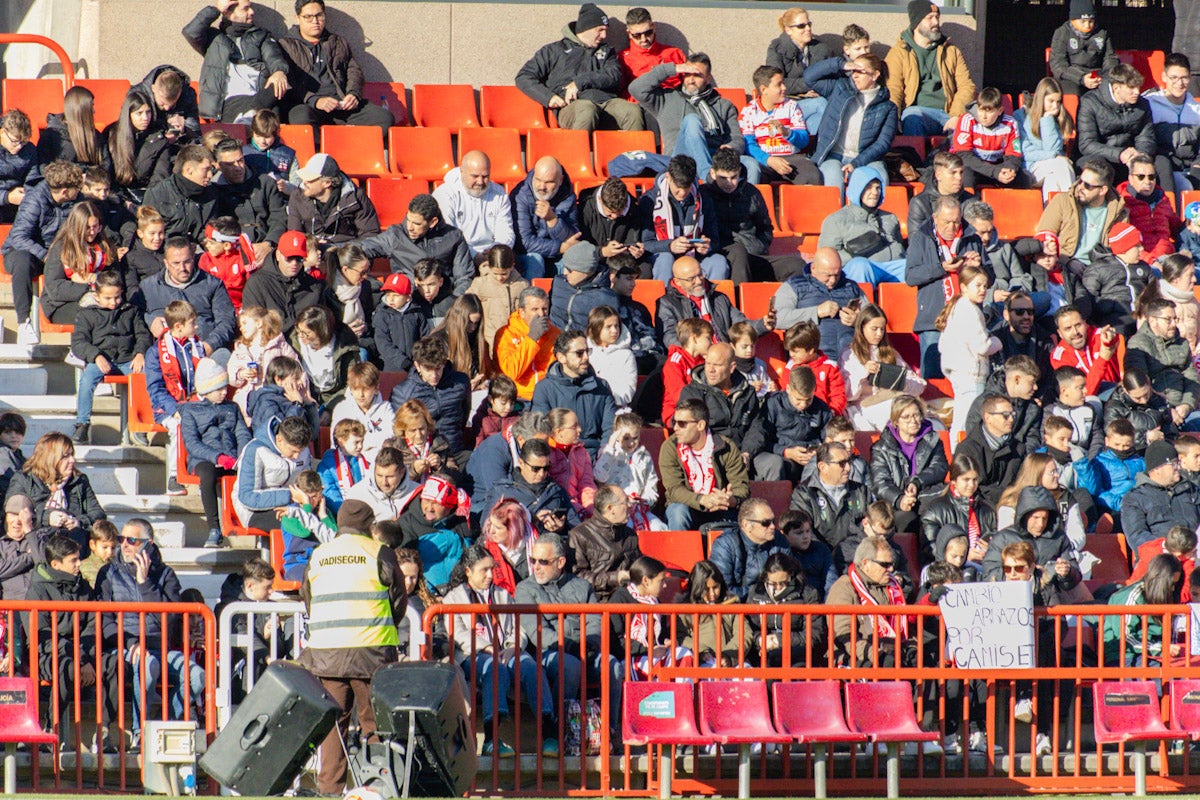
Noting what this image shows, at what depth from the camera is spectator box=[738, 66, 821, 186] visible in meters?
14.7

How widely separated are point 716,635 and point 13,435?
169 inches

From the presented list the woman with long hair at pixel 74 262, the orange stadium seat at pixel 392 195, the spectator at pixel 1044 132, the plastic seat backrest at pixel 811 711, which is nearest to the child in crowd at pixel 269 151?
the orange stadium seat at pixel 392 195

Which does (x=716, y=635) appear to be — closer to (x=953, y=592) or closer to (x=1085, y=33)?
(x=953, y=592)

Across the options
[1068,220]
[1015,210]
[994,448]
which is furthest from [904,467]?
[1015,210]

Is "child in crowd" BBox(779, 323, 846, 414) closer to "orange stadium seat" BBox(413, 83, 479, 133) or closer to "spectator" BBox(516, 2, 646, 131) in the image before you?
"spectator" BBox(516, 2, 646, 131)

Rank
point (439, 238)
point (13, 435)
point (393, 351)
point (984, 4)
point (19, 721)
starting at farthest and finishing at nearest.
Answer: point (984, 4) → point (439, 238) → point (393, 351) → point (13, 435) → point (19, 721)

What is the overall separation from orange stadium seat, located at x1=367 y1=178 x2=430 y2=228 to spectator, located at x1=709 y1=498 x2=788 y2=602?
452 cm

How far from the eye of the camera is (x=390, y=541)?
9.62 m

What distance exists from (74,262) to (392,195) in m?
2.58

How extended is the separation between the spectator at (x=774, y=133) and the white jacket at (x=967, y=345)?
105 inches

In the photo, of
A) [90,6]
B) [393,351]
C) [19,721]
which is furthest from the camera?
[90,6]

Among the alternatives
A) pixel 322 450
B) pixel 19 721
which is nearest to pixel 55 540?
pixel 19 721

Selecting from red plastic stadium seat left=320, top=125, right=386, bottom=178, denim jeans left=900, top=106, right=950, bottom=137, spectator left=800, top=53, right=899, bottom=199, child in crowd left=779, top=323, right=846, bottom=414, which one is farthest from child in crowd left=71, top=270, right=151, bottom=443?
denim jeans left=900, top=106, right=950, bottom=137

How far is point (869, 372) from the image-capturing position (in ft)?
40.5
